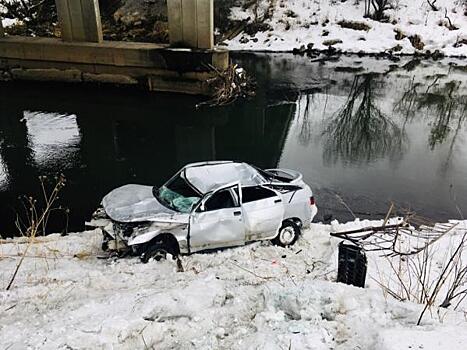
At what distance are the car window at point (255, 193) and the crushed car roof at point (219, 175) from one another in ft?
0.34

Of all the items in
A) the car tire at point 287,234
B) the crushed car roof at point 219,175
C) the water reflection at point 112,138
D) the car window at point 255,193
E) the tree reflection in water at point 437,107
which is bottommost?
the water reflection at point 112,138

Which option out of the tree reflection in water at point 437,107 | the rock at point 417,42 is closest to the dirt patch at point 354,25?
the rock at point 417,42

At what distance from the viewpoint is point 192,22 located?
19.6m

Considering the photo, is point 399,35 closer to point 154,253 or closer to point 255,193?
point 255,193

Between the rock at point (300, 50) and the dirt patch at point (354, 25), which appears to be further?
the dirt patch at point (354, 25)

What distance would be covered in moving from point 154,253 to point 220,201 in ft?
5.05

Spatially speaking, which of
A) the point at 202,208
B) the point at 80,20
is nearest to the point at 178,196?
the point at 202,208

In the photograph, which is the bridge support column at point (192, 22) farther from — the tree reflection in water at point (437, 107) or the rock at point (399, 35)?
the rock at point (399, 35)

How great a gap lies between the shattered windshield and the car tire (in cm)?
194

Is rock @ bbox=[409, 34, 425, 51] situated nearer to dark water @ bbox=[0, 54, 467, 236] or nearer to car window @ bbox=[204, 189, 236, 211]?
dark water @ bbox=[0, 54, 467, 236]

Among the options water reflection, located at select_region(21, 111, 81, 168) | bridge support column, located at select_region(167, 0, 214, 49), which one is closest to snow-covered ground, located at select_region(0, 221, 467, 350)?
water reflection, located at select_region(21, 111, 81, 168)

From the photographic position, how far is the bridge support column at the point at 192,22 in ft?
63.7

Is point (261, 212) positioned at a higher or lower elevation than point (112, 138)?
higher

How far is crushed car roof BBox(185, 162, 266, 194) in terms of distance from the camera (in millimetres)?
8227
